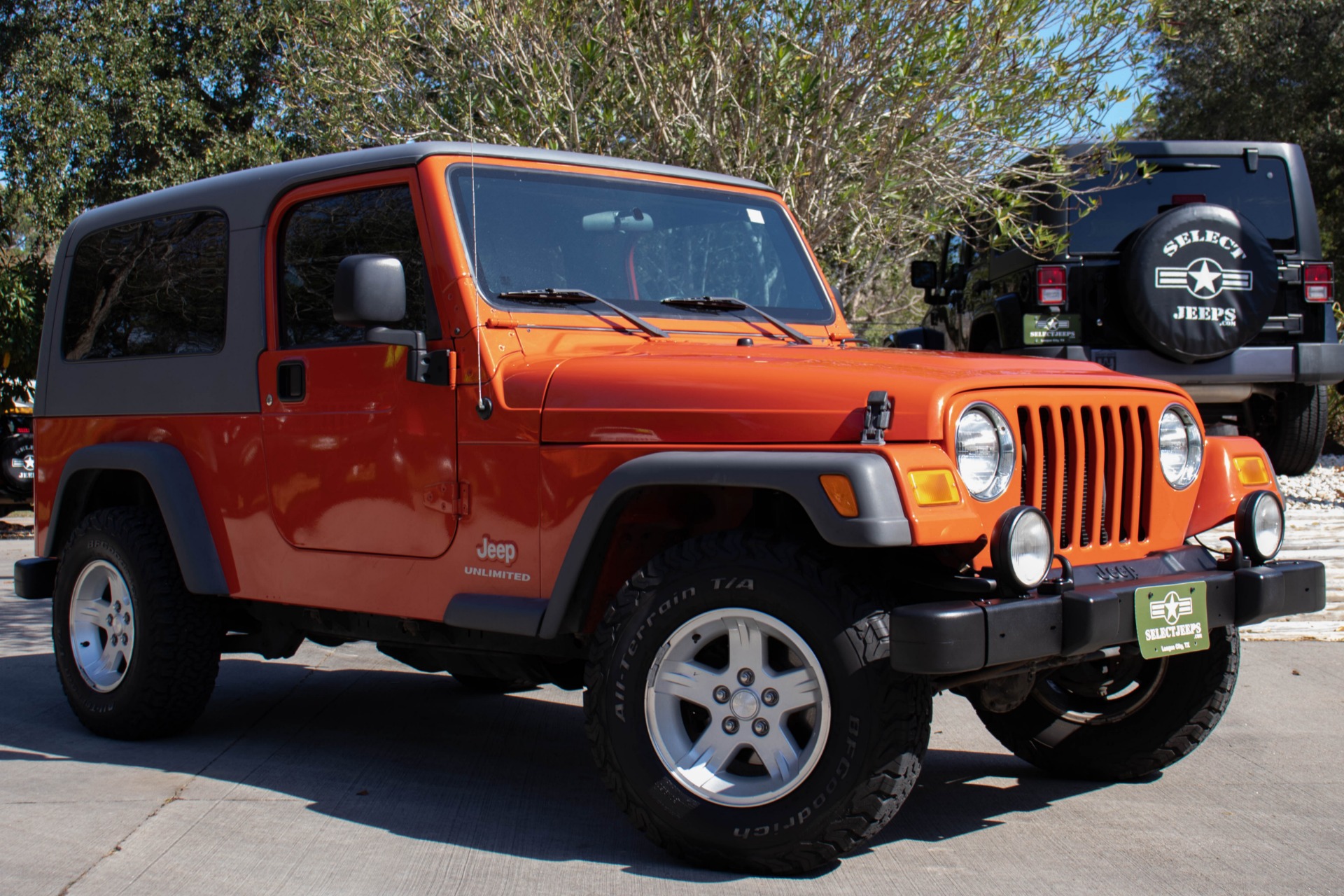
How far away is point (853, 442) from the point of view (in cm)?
326

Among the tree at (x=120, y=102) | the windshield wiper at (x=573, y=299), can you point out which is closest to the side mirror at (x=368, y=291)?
the windshield wiper at (x=573, y=299)

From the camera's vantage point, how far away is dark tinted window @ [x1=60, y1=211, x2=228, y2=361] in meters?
4.90

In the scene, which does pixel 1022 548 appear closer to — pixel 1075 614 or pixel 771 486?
pixel 1075 614

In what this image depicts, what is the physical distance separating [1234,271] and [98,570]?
22.1 ft

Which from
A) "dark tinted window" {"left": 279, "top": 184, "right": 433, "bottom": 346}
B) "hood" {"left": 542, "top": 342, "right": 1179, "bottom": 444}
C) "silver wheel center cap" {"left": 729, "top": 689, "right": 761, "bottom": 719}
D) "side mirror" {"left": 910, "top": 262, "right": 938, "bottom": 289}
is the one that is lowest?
"silver wheel center cap" {"left": 729, "top": 689, "right": 761, "bottom": 719}

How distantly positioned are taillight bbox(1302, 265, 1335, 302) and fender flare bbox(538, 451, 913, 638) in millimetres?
7104

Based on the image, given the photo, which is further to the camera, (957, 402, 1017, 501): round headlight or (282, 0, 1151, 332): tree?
(282, 0, 1151, 332): tree

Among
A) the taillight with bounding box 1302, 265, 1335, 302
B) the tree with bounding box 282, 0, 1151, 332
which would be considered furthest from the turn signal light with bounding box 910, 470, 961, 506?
the taillight with bounding box 1302, 265, 1335, 302

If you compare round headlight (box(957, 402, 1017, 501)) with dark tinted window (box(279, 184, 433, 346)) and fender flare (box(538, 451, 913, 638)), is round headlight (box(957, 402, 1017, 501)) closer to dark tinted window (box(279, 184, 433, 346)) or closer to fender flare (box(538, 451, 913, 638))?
fender flare (box(538, 451, 913, 638))

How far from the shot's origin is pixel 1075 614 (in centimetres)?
324

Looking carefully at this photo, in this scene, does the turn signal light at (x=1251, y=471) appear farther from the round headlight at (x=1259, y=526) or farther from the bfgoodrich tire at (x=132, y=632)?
the bfgoodrich tire at (x=132, y=632)

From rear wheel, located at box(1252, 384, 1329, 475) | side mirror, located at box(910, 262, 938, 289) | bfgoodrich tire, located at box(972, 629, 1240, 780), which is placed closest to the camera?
bfgoodrich tire, located at box(972, 629, 1240, 780)

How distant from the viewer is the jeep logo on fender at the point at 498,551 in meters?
3.84

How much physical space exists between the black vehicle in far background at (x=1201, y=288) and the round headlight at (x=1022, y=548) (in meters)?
5.30
